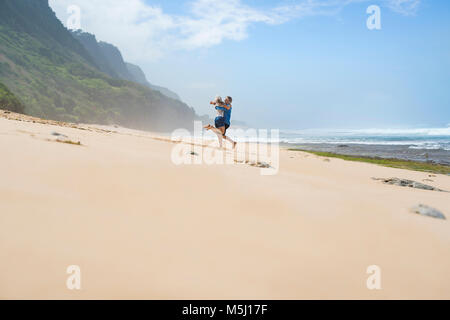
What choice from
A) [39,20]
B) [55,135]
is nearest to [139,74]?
[39,20]

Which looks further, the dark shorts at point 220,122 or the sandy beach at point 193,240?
the dark shorts at point 220,122

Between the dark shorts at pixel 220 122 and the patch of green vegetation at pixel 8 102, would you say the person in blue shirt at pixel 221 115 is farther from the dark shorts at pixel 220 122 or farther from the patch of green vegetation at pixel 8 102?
the patch of green vegetation at pixel 8 102

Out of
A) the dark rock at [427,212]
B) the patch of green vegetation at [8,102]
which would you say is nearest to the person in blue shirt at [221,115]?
the dark rock at [427,212]

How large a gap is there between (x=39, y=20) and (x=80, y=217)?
2613 inches

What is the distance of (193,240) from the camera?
1.47m

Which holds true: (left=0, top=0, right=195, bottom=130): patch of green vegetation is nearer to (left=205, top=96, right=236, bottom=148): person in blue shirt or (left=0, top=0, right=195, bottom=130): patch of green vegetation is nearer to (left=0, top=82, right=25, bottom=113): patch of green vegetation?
(left=0, top=82, right=25, bottom=113): patch of green vegetation

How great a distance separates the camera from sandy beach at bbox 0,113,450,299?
111cm

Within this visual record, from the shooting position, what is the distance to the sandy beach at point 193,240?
1.11m

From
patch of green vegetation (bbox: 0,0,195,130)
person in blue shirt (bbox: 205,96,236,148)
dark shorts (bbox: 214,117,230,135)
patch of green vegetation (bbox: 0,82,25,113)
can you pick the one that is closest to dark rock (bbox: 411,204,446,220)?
person in blue shirt (bbox: 205,96,236,148)

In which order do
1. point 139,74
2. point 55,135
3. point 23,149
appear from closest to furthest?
1. point 23,149
2. point 55,135
3. point 139,74

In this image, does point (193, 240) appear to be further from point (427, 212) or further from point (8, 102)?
point (8, 102)

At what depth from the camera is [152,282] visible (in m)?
1.10

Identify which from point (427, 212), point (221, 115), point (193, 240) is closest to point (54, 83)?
point (221, 115)
